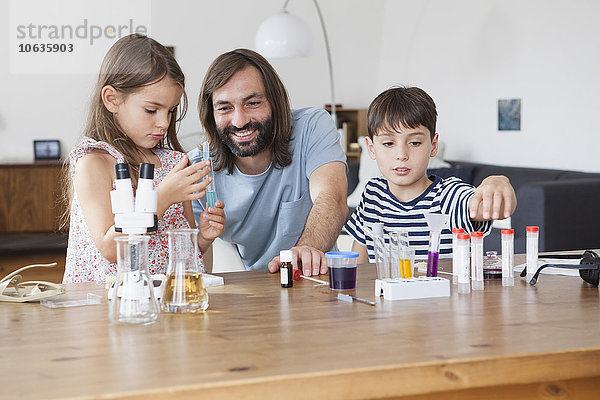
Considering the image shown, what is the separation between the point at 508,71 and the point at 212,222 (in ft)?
11.9

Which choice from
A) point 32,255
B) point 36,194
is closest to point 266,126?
point 32,255

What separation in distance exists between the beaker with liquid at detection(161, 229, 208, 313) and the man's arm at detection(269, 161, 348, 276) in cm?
68

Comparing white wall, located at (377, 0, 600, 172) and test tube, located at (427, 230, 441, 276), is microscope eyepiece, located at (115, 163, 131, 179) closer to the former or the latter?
test tube, located at (427, 230, 441, 276)

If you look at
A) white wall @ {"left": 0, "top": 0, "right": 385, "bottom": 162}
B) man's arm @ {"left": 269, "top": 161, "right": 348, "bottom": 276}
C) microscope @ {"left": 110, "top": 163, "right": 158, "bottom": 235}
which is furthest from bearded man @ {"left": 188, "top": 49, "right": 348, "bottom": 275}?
white wall @ {"left": 0, "top": 0, "right": 385, "bottom": 162}

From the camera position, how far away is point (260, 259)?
240cm

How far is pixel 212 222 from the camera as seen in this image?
1.72 meters

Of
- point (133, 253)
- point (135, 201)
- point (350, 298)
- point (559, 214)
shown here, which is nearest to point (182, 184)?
point (135, 201)

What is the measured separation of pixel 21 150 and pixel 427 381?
18.2 feet

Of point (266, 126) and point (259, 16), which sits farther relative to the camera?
point (259, 16)

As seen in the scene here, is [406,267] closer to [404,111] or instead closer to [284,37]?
[404,111]

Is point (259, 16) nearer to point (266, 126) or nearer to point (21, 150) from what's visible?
point (21, 150)

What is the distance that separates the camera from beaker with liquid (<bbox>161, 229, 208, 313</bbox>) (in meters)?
1.21

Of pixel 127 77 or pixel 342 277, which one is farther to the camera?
pixel 127 77

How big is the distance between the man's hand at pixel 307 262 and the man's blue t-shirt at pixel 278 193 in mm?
677
